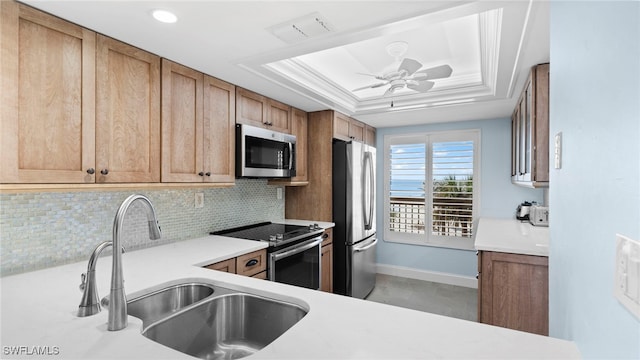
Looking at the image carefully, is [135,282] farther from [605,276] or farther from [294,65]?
[294,65]

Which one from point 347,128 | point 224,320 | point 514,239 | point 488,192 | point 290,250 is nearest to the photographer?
point 224,320

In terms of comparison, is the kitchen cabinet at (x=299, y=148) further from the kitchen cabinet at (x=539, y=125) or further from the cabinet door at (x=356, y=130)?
the kitchen cabinet at (x=539, y=125)

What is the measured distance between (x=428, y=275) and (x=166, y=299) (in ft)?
12.2

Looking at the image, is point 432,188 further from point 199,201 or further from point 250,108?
point 199,201

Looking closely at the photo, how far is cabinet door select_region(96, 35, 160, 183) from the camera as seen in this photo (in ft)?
5.73

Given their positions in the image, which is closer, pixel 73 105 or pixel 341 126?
pixel 73 105

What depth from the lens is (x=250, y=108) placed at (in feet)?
9.34

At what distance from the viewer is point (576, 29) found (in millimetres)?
815

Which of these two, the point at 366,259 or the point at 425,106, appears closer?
the point at 425,106

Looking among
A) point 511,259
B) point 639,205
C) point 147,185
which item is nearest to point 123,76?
point 147,185

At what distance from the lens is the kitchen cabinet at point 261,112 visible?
108 inches

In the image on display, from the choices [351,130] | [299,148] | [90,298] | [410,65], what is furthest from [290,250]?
[351,130]

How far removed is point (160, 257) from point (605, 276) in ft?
6.84

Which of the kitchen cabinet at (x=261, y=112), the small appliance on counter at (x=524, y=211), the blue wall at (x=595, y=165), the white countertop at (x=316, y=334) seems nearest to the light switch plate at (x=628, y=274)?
the blue wall at (x=595, y=165)
